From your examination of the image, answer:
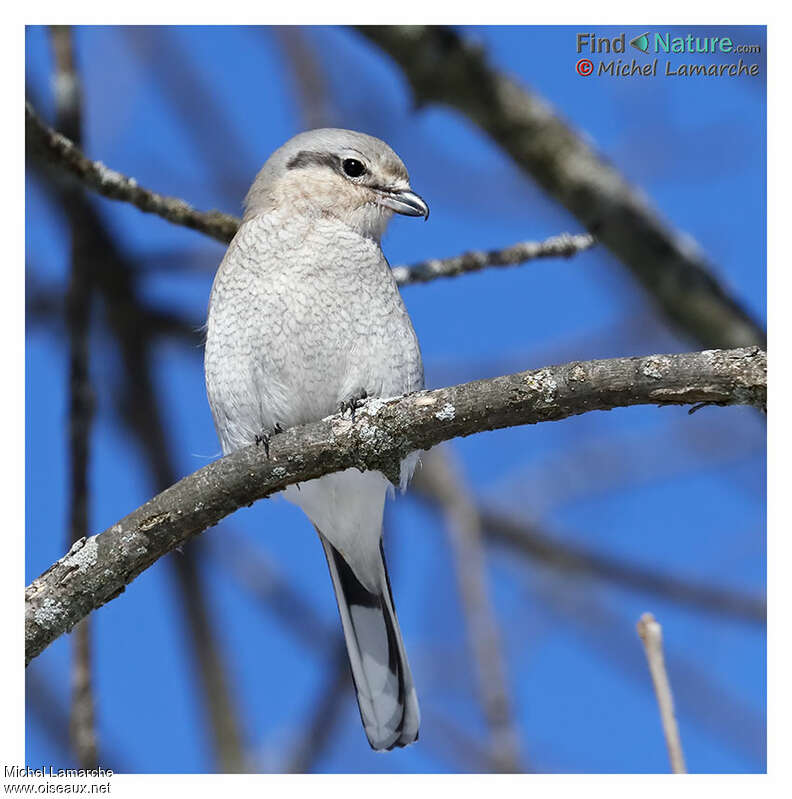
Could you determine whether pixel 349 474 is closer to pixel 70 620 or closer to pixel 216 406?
pixel 216 406

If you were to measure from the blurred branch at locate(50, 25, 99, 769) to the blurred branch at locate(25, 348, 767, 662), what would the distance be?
0.54 meters

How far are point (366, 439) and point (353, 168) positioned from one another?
62.1 inches

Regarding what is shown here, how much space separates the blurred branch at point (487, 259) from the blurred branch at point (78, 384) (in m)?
1.11

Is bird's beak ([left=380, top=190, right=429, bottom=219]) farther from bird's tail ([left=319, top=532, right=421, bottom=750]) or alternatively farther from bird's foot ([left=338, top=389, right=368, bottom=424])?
bird's tail ([left=319, top=532, right=421, bottom=750])

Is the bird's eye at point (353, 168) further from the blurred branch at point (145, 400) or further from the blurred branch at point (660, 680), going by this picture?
the blurred branch at point (660, 680)

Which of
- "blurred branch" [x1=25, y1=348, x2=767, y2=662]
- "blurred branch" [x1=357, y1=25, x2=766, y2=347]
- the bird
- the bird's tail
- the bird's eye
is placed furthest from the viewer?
"blurred branch" [x1=357, y1=25, x2=766, y2=347]

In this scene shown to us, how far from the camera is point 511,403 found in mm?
2314

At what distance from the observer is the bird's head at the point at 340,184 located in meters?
3.69

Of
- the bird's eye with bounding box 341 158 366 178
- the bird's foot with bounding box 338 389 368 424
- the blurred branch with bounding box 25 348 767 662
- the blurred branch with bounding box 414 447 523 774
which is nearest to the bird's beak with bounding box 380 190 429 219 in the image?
the bird's eye with bounding box 341 158 366 178

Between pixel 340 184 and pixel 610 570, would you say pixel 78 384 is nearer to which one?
pixel 340 184

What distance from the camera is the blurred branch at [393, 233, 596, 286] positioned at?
368 cm

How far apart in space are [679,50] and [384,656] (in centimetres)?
220

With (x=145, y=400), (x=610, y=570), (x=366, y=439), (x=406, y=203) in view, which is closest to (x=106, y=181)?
(x=406, y=203)
